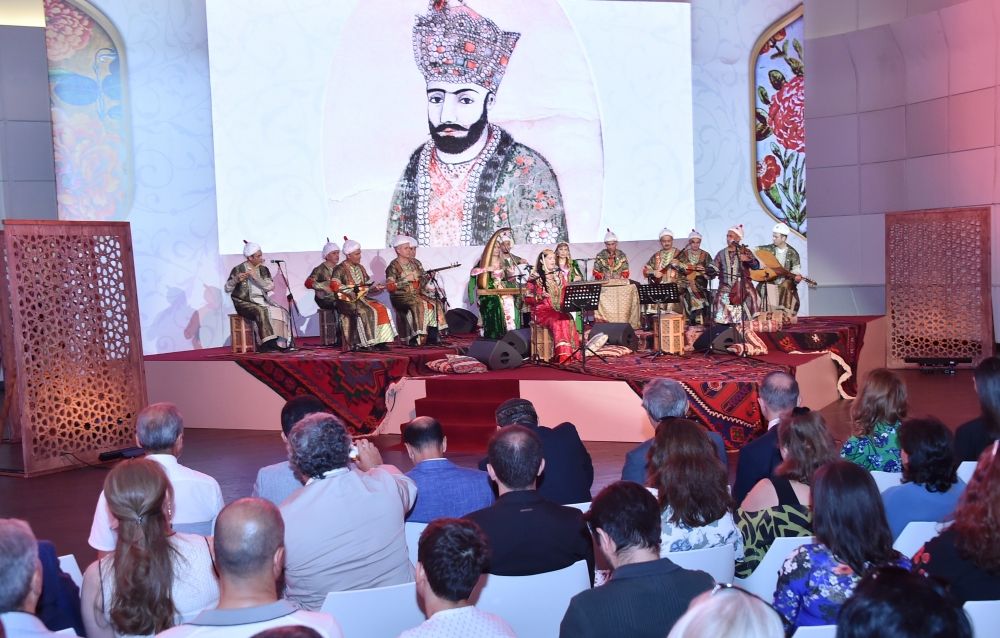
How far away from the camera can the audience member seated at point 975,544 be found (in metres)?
2.75

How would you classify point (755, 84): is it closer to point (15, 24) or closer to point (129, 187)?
point (129, 187)

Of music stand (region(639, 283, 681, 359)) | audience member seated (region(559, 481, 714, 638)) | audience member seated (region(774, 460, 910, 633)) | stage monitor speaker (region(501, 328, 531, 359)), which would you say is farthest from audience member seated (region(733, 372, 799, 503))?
stage monitor speaker (region(501, 328, 531, 359))

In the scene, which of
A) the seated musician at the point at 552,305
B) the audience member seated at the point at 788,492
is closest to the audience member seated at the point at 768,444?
the audience member seated at the point at 788,492

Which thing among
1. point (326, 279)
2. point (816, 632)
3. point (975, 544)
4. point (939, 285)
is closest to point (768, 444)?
point (975, 544)

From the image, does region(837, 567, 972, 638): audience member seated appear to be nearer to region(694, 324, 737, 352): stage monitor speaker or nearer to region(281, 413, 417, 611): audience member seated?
region(281, 413, 417, 611): audience member seated

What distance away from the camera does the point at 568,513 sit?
11.7 ft

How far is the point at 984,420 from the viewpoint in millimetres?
4508

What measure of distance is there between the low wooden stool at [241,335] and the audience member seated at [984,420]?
8.23 m

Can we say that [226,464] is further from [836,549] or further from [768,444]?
[836,549]

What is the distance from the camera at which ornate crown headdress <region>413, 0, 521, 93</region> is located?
42.4 ft

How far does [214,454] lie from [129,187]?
4567 mm

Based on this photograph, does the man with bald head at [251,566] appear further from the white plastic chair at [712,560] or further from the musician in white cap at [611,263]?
the musician in white cap at [611,263]

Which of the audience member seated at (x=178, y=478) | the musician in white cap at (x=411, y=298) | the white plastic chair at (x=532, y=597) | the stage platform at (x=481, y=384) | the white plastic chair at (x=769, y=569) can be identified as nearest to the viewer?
the white plastic chair at (x=532, y=597)

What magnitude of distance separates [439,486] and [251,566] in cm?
173
